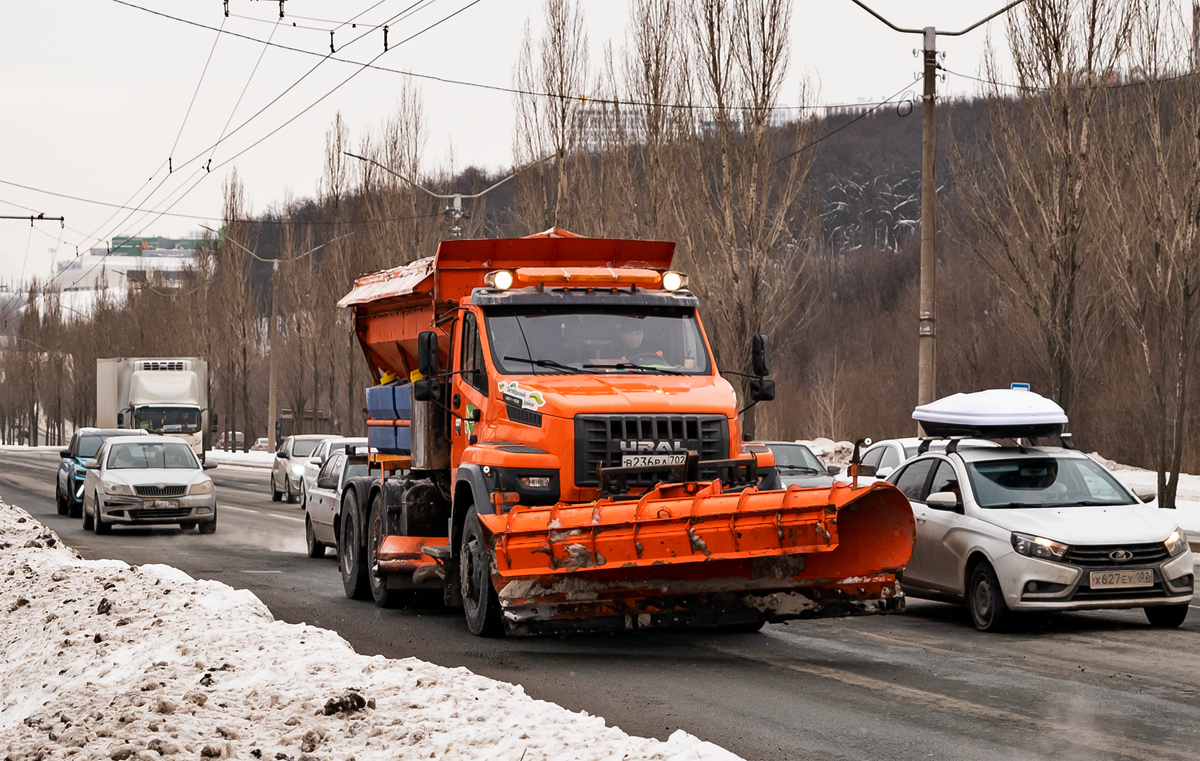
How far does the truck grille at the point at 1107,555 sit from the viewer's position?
11.6 m

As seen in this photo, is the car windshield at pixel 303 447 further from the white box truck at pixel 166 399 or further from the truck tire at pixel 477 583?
the truck tire at pixel 477 583

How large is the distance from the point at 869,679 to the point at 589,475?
2.60 m

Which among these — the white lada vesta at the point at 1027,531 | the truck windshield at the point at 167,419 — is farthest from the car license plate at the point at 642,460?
the truck windshield at the point at 167,419

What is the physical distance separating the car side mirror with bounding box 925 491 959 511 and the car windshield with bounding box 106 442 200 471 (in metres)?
16.2

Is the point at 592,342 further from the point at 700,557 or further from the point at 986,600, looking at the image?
the point at 986,600

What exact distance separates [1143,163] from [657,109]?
1487 cm

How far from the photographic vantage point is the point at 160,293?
9250cm

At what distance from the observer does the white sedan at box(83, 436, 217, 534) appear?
24.3 meters

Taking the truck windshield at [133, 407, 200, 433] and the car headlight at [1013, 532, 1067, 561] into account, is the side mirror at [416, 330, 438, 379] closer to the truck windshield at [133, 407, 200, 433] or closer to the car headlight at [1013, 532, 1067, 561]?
the car headlight at [1013, 532, 1067, 561]

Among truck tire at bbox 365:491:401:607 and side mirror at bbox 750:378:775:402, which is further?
truck tire at bbox 365:491:401:607

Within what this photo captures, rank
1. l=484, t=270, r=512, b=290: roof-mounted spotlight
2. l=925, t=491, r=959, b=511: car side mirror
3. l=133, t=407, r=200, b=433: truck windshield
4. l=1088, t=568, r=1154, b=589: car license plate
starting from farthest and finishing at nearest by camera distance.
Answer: l=133, t=407, r=200, b=433: truck windshield
l=925, t=491, r=959, b=511: car side mirror
l=484, t=270, r=512, b=290: roof-mounted spotlight
l=1088, t=568, r=1154, b=589: car license plate

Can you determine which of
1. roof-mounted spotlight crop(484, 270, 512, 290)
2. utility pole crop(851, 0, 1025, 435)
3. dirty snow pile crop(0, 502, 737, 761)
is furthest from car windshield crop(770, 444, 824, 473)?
dirty snow pile crop(0, 502, 737, 761)

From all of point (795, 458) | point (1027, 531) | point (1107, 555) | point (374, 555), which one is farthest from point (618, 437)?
point (795, 458)

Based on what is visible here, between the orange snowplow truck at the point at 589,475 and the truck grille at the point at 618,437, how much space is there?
1 centimetres
